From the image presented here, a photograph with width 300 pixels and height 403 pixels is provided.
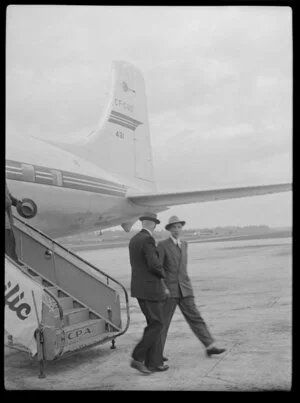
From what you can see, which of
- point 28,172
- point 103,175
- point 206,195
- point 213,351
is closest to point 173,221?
point 213,351

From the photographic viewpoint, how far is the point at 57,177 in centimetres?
673

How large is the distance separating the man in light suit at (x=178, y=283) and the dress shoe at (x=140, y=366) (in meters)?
0.29

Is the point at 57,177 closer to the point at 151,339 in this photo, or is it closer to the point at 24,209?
the point at 24,209

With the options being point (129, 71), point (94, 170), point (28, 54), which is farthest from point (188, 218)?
point (94, 170)

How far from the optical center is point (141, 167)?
30.4 ft

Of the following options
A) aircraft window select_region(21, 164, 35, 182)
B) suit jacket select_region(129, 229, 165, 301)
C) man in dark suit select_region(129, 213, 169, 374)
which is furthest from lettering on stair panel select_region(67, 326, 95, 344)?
aircraft window select_region(21, 164, 35, 182)

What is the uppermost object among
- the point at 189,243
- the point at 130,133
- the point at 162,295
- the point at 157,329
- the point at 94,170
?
the point at 130,133

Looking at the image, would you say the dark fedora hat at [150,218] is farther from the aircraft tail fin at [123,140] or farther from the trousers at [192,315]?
the aircraft tail fin at [123,140]

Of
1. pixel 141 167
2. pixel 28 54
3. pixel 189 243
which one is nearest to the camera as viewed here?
pixel 28 54

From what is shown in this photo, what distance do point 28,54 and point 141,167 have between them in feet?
15.6

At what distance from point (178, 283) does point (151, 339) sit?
598 millimetres

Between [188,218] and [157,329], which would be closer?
[157,329]

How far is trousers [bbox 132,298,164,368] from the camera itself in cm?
473
